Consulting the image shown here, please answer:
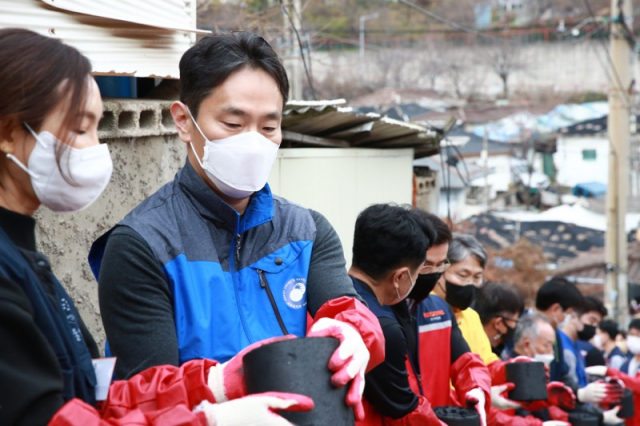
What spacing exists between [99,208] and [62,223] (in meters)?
0.27

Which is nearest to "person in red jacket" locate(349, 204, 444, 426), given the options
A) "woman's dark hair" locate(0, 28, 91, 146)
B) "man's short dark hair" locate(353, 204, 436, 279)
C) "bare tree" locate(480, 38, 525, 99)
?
"man's short dark hair" locate(353, 204, 436, 279)

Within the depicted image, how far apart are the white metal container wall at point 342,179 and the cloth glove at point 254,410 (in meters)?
4.26

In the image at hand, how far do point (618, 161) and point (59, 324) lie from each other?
1433 cm

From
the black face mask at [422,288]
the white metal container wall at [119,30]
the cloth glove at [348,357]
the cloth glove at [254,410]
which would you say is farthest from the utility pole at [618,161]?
the cloth glove at [254,410]

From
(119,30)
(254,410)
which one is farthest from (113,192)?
(254,410)

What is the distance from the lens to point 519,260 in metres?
21.4

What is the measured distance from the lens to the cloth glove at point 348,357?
6.95 feet

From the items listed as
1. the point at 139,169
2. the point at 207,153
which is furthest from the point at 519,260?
the point at 207,153

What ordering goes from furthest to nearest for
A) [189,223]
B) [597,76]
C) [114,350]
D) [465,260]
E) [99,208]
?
[597,76], [465,260], [99,208], [189,223], [114,350]

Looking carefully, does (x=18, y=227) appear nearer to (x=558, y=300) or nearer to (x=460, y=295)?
(x=460, y=295)

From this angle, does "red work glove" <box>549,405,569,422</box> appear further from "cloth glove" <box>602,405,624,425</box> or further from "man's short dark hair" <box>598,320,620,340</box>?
"man's short dark hair" <box>598,320,620,340</box>

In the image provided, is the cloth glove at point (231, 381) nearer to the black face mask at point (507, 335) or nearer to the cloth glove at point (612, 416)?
the black face mask at point (507, 335)

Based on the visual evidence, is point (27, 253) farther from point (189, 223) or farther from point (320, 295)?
point (320, 295)

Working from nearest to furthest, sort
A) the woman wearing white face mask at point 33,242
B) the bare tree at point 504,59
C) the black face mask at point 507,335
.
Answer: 1. the woman wearing white face mask at point 33,242
2. the black face mask at point 507,335
3. the bare tree at point 504,59
